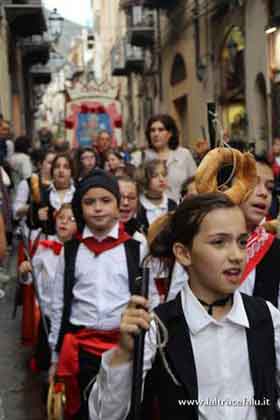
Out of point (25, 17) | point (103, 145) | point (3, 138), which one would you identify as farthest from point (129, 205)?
point (25, 17)

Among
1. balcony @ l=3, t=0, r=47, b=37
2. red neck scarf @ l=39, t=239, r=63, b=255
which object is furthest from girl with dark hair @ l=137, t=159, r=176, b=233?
balcony @ l=3, t=0, r=47, b=37

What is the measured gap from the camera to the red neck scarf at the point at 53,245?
240 inches

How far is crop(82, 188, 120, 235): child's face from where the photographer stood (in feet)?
14.9

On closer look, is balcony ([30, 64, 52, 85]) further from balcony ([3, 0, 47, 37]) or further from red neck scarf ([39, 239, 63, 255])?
red neck scarf ([39, 239, 63, 255])

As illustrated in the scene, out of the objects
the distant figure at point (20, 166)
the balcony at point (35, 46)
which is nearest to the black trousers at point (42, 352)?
the distant figure at point (20, 166)

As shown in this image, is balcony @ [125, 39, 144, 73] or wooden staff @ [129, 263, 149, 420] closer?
wooden staff @ [129, 263, 149, 420]

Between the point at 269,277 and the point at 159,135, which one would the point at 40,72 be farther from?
the point at 269,277

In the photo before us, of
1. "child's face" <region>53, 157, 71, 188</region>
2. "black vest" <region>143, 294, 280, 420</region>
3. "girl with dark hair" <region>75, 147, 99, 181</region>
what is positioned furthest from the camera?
"girl with dark hair" <region>75, 147, 99, 181</region>

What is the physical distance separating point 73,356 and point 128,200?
2122mm

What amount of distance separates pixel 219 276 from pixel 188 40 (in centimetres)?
2401

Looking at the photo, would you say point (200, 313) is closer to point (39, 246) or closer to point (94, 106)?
point (39, 246)

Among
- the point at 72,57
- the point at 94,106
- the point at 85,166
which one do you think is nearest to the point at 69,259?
the point at 85,166

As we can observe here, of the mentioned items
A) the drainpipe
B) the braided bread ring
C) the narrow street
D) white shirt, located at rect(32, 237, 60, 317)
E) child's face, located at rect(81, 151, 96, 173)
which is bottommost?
the narrow street

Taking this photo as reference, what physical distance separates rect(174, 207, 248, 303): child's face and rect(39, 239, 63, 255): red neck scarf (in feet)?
11.6
